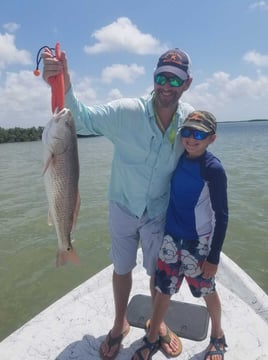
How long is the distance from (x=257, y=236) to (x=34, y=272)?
17.1 feet

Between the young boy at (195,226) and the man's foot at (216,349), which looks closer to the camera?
the young boy at (195,226)

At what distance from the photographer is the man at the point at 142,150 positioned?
116 inches

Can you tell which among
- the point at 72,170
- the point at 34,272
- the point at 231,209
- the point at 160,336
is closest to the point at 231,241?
the point at 231,209

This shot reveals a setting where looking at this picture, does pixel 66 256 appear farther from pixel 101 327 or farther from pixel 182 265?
pixel 101 327

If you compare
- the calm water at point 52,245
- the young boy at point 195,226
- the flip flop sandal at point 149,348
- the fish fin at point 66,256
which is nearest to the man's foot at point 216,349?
the young boy at point 195,226

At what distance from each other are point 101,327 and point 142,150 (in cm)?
209

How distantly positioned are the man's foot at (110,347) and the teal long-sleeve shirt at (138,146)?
135 centimetres

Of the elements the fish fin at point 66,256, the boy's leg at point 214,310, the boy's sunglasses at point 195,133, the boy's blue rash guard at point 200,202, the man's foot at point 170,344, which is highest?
the boy's sunglasses at point 195,133

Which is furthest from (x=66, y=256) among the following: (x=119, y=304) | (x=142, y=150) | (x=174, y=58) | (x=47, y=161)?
(x=174, y=58)

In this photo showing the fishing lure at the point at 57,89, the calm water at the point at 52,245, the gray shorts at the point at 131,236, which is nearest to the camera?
the fishing lure at the point at 57,89

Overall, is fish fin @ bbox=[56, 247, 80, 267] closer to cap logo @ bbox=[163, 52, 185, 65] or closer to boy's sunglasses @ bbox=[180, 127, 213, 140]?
boy's sunglasses @ bbox=[180, 127, 213, 140]

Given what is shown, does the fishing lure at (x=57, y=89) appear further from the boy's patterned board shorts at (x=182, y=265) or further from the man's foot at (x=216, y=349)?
the man's foot at (x=216, y=349)

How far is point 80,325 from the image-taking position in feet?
12.6

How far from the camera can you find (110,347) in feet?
11.4
